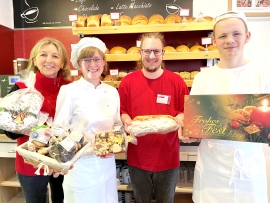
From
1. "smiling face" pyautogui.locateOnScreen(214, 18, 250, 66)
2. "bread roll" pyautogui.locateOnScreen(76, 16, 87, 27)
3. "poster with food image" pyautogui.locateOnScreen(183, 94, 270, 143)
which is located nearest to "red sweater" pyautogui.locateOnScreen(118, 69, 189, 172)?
"poster with food image" pyautogui.locateOnScreen(183, 94, 270, 143)

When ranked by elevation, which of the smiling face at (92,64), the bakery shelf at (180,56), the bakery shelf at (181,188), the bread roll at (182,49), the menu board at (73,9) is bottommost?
the bakery shelf at (181,188)

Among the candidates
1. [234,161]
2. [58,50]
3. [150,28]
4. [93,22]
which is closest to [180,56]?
[150,28]

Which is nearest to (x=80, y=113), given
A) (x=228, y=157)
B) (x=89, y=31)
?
(x=228, y=157)

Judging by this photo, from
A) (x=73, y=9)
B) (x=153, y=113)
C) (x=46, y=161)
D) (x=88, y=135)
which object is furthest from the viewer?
(x=73, y=9)

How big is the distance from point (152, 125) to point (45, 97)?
74 centimetres

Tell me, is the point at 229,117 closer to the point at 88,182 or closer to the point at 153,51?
the point at 153,51

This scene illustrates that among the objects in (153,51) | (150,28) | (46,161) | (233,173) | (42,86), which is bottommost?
(233,173)

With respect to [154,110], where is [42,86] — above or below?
above

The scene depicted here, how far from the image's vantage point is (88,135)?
1409 millimetres

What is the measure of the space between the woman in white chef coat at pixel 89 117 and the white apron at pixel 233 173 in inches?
22.9

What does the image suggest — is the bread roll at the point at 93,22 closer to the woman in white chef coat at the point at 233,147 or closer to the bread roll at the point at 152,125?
the bread roll at the point at 152,125

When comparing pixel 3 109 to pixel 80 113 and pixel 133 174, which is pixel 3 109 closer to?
pixel 80 113

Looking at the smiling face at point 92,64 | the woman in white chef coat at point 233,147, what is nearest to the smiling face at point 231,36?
the woman in white chef coat at point 233,147

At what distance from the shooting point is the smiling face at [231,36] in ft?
3.98
